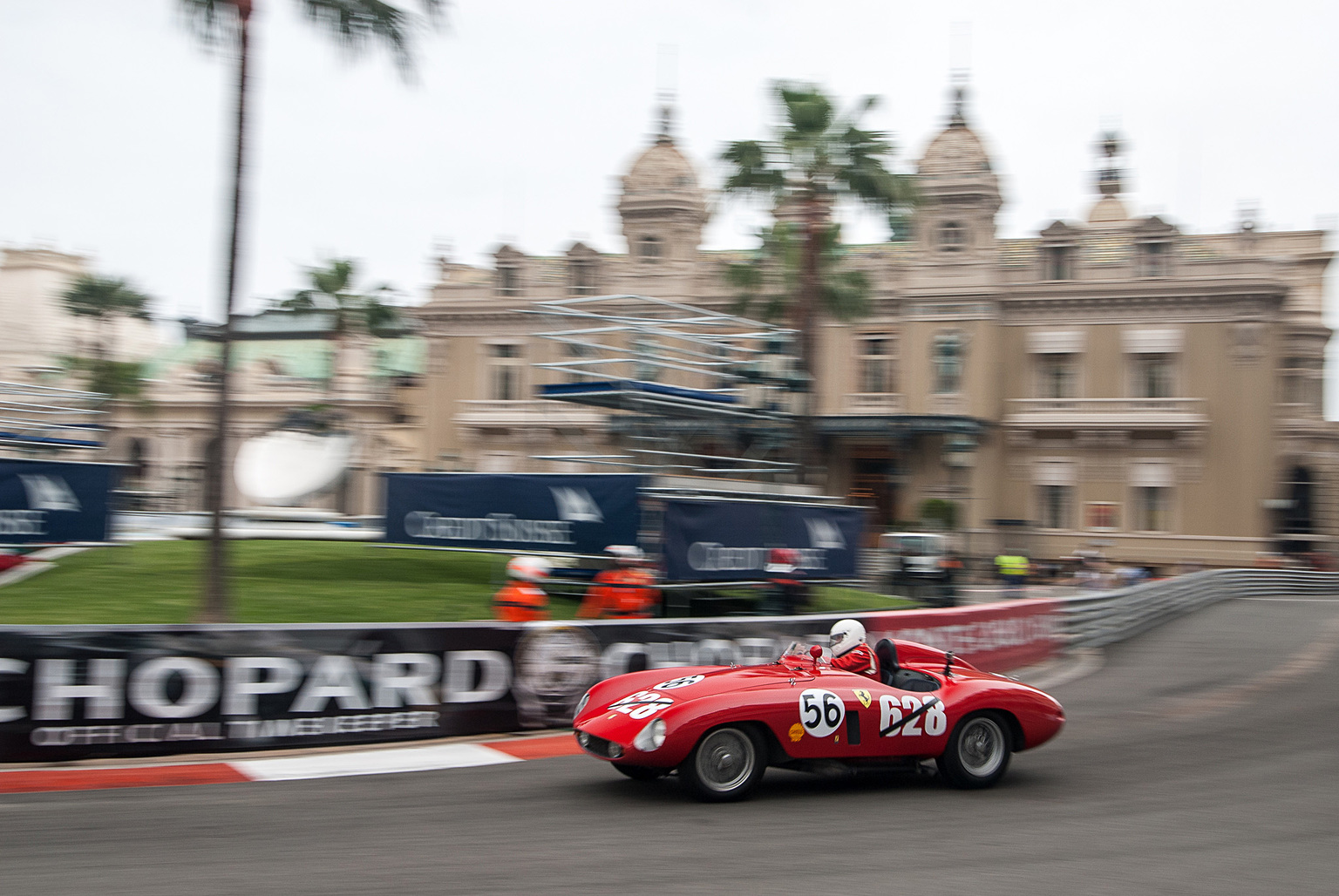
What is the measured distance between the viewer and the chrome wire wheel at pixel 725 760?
26.6ft

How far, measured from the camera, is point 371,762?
9.65 m

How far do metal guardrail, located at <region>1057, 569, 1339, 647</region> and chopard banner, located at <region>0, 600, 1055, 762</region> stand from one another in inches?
362

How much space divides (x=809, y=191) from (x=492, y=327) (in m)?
20.7

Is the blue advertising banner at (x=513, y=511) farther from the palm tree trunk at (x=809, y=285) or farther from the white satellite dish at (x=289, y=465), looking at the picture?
the white satellite dish at (x=289, y=465)

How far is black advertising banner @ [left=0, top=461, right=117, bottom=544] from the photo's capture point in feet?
61.0

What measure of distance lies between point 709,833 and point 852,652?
7.37 ft

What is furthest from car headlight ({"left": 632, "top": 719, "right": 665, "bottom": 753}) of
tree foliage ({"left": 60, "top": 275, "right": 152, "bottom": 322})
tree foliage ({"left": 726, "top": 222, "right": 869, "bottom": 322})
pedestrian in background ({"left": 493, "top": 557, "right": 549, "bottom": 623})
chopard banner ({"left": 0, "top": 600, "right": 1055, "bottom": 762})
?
tree foliage ({"left": 60, "top": 275, "right": 152, "bottom": 322})

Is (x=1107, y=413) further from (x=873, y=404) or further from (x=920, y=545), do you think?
(x=920, y=545)

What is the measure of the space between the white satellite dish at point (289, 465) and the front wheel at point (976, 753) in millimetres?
34665

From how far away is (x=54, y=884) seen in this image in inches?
231

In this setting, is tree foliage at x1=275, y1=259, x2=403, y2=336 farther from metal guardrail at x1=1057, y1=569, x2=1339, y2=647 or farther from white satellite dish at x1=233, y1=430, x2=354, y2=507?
metal guardrail at x1=1057, y1=569, x2=1339, y2=647

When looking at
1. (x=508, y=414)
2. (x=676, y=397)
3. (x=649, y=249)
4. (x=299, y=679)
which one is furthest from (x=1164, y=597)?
(x=508, y=414)

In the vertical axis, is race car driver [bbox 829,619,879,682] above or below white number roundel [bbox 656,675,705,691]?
above

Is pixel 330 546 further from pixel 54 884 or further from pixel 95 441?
pixel 54 884
